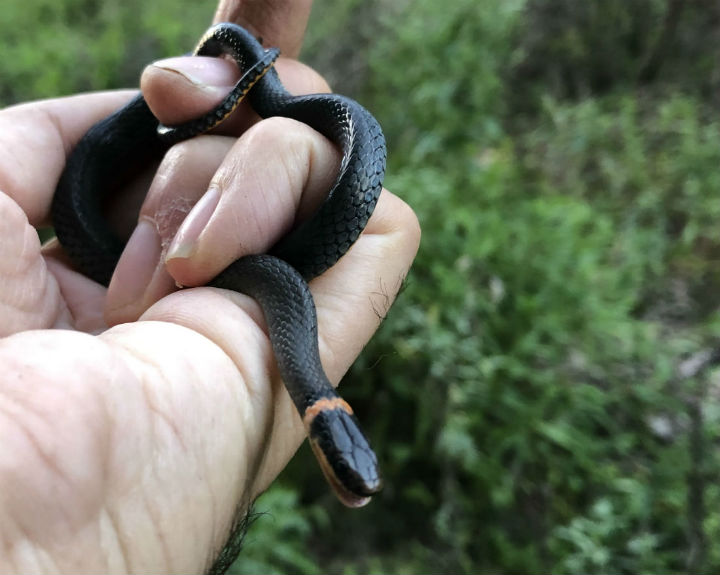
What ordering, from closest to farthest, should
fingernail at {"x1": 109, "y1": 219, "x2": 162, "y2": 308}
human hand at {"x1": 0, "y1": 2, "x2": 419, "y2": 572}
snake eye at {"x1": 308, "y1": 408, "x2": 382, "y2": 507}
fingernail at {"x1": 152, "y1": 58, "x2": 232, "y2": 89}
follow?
human hand at {"x1": 0, "y1": 2, "x2": 419, "y2": 572}, snake eye at {"x1": 308, "y1": 408, "x2": 382, "y2": 507}, fingernail at {"x1": 109, "y1": 219, "x2": 162, "y2": 308}, fingernail at {"x1": 152, "y1": 58, "x2": 232, "y2": 89}

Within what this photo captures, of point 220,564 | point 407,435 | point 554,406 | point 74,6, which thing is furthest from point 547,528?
point 74,6

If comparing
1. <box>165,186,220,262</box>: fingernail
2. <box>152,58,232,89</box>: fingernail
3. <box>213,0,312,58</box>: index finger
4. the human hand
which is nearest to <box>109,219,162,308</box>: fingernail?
the human hand

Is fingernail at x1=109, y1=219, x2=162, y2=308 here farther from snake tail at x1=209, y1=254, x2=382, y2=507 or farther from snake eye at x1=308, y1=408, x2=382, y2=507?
snake eye at x1=308, y1=408, x2=382, y2=507

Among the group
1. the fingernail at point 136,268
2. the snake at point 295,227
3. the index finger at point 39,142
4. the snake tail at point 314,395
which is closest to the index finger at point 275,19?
the snake at point 295,227

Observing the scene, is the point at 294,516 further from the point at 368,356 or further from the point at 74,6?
the point at 74,6

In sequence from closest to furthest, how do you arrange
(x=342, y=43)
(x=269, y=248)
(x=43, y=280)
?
1. (x=269, y=248)
2. (x=43, y=280)
3. (x=342, y=43)

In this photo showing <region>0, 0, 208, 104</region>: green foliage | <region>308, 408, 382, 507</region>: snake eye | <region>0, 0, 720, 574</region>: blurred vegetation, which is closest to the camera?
<region>308, 408, 382, 507</region>: snake eye

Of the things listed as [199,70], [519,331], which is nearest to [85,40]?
[199,70]

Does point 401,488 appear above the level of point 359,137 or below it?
below
